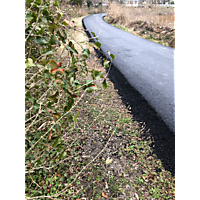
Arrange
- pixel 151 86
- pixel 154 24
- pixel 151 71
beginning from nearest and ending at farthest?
pixel 151 86 < pixel 151 71 < pixel 154 24

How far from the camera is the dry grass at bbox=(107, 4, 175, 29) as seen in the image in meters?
11.5

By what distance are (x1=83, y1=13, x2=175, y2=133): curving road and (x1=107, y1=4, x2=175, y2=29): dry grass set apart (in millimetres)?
4016

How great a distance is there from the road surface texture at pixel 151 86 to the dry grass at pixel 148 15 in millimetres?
4608

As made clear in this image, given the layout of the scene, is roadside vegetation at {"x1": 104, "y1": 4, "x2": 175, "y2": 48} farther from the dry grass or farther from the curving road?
the curving road

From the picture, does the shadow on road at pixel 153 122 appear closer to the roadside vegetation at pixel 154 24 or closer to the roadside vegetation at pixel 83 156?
the roadside vegetation at pixel 83 156

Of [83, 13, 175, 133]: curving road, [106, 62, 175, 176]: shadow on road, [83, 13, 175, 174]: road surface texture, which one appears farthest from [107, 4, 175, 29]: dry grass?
[106, 62, 175, 176]: shadow on road

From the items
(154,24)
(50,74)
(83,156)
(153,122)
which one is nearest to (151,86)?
(153,122)

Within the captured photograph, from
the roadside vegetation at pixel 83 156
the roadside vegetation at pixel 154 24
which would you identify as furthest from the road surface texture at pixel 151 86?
the roadside vegetation at pixel 154 24

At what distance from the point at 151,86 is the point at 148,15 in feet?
41.2

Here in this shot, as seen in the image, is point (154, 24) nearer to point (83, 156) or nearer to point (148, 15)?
point (148, 15)

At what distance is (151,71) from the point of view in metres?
5.64

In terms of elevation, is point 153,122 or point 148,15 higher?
point 148,15
